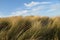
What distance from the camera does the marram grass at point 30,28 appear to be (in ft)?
24.2

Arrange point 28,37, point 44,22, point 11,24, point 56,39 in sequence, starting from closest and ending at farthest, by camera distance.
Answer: point 56,39, point 28,37, point 44,22, point 11,24

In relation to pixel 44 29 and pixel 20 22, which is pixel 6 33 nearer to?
pixel 20 22

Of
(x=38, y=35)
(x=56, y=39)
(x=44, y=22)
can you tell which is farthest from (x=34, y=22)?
(x=56, y=39)

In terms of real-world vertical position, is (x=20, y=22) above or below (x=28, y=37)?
above

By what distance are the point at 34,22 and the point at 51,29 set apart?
0.93 meters

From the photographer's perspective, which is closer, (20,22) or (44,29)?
(44,29)

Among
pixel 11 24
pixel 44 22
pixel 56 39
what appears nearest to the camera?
pixel 56 39

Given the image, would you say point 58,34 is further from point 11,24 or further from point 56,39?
point 11,24

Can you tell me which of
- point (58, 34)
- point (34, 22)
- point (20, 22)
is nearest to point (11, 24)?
point (20, 22)

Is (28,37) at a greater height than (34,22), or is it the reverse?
(34,22)

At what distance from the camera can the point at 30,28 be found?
26.1 feet

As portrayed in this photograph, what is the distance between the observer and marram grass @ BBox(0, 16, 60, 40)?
739cm

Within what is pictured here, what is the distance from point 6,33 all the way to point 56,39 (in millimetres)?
1989

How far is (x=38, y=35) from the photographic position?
24.4 feet
